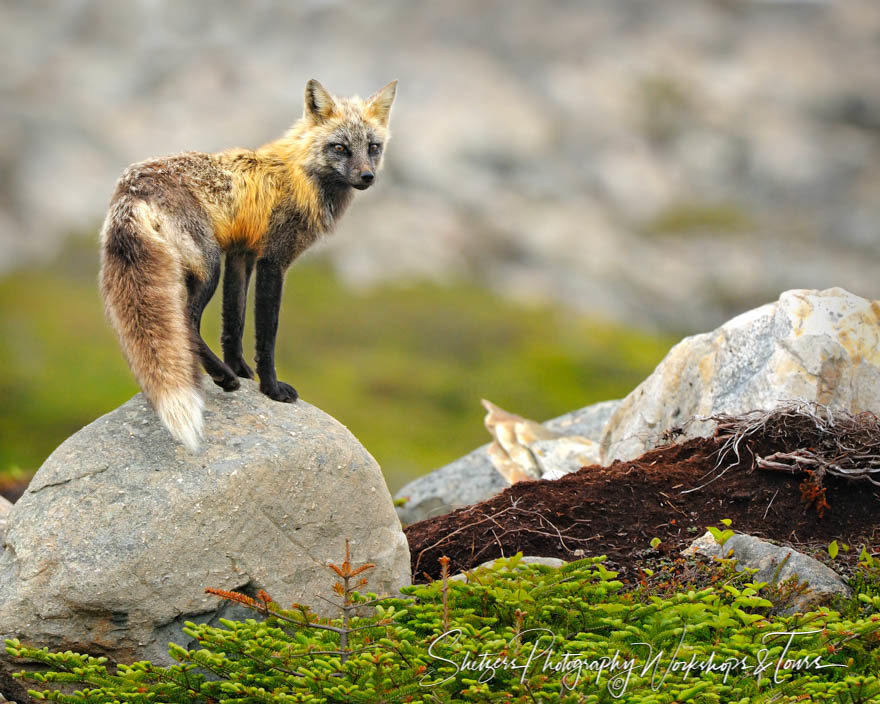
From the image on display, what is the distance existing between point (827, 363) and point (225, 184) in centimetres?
494

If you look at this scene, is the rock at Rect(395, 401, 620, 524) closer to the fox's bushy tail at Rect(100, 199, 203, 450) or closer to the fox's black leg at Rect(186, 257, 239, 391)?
the fox's black leg at Rect(186, 257, 239, 391)

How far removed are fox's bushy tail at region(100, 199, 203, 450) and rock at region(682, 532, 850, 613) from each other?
3.36m

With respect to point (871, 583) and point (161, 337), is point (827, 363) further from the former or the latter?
point (161, 337)

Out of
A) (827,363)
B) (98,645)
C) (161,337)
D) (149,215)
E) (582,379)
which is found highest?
(582,379)

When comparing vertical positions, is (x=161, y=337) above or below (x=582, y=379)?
below

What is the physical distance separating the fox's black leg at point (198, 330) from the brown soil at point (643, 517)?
181 cm

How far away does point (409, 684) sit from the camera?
3.78 m

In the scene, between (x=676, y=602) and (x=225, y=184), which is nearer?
(x=676, y=602)

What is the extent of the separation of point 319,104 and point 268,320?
1.89 metres

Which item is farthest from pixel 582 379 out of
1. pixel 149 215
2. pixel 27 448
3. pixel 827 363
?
pixel 149 215

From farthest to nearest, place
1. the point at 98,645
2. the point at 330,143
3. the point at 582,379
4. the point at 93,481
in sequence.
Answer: the point at 582,379 → the point at 330,143 → the point at 93,481 → the point at 98,645

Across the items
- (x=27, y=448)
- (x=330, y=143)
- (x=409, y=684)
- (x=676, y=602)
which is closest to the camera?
(x=409, y=684)

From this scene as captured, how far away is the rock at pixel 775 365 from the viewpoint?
7.41 m

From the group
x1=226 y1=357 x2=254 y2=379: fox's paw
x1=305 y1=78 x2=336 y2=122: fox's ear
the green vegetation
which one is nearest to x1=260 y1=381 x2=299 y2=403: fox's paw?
x1=226 y1=357 x2=254 y2=379: fox's paw
